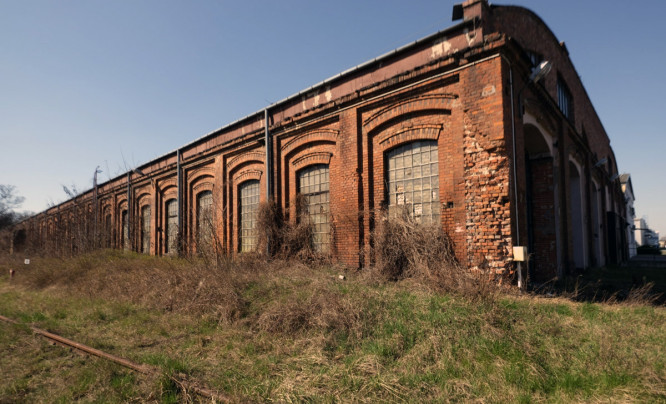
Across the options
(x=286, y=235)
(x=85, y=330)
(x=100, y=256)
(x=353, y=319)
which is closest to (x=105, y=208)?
(x=100, y=256)

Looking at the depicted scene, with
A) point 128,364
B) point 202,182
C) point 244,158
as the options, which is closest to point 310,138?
point 244,158

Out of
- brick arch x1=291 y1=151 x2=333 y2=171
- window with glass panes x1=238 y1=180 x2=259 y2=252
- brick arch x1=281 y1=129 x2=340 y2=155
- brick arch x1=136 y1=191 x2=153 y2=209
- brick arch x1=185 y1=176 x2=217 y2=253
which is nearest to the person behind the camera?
brick arch x1=281 y1=129 x2=340 y2=155

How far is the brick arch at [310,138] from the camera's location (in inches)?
424

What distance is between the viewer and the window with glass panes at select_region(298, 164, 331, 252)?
1098cm

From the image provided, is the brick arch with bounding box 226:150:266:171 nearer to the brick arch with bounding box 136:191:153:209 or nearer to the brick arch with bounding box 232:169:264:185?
the brick arch with bounding box 232:169:264:185

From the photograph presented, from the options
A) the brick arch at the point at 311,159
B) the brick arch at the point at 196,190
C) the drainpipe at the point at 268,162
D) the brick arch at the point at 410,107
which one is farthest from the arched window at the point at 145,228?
the brick arch at the point at 410,107

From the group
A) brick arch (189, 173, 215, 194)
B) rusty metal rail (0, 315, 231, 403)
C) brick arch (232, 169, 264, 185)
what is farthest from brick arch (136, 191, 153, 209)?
rusty metal rail (0, 315, 231, 403)

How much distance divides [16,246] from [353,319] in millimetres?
39996

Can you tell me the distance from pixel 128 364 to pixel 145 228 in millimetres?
18422

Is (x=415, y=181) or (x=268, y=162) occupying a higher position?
(x=268, y=162)

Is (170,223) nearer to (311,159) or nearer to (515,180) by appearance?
(311,159)

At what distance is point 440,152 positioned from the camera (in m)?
8.39

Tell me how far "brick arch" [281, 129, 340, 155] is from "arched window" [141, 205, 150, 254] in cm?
1285

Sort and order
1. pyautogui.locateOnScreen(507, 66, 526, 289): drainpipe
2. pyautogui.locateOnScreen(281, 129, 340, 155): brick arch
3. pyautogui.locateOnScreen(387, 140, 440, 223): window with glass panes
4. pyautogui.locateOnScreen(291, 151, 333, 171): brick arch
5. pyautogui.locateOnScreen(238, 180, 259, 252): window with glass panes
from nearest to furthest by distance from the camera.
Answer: pyautogui.locateOnScreen(507, 66, 526, 289): drainpipe < pyautogui.locateOnScreen(387, 140, 440, 223): window with glass panes < pyautogui.locateOnScreen(281, 129, 340, 155): brick arch < pyautogui.locateOnScreen(291, 151, 333, 171): brick arch < pyautogui.locateOnScreen(238, 180, 259, 252): window with glass panes
